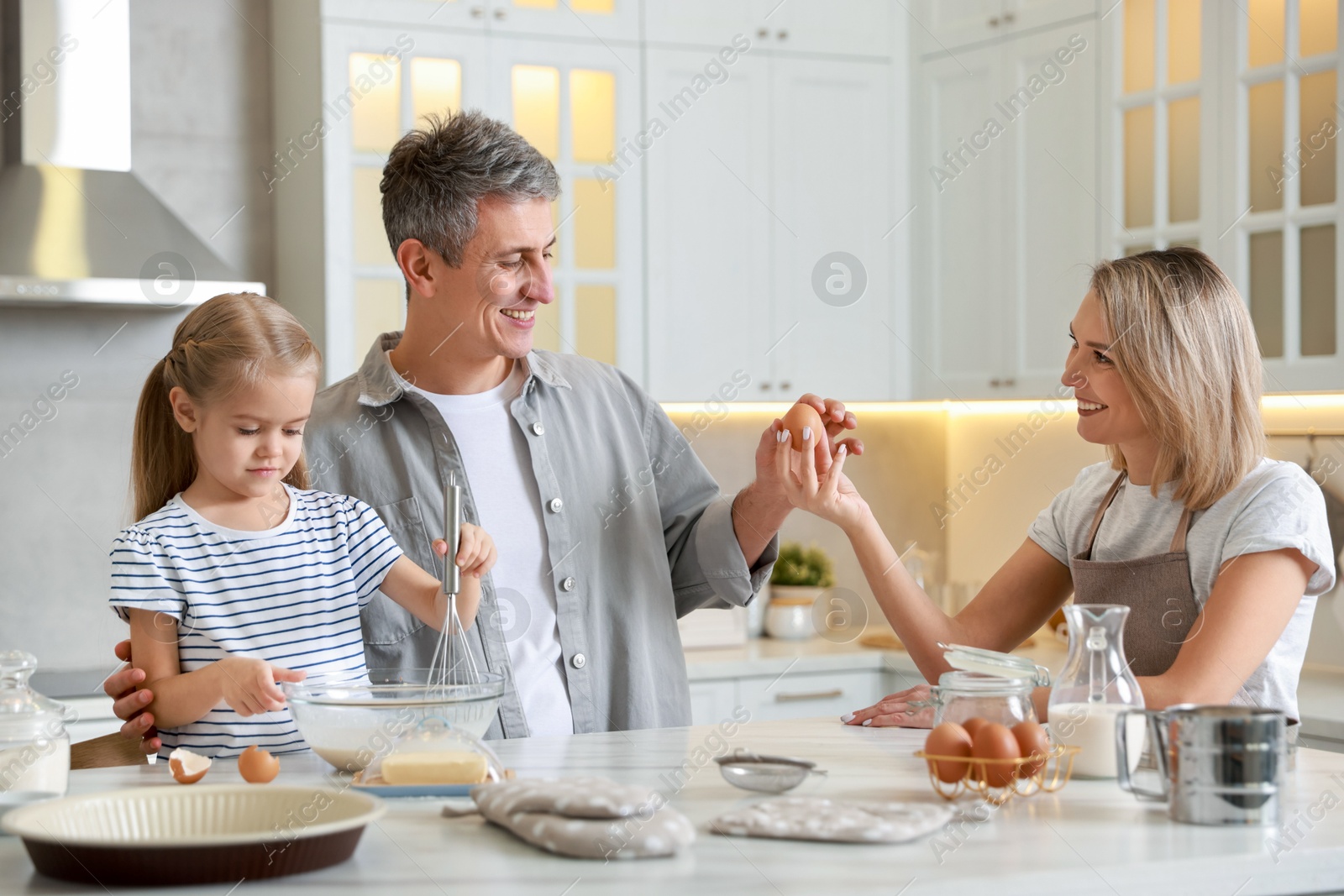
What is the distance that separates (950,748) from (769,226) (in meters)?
2.51

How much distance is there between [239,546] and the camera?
5.56 ft

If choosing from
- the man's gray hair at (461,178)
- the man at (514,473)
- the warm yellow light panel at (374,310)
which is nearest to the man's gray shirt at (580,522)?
the man at (514,473)

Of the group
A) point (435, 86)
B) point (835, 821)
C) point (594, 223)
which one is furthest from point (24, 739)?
point (594, 223)

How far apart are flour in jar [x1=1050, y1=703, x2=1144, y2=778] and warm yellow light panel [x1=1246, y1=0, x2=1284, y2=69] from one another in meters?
2.02

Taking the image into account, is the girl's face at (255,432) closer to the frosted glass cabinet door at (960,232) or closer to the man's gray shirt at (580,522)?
the man's gray shirt at (580,522)

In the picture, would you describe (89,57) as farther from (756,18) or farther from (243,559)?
(243,559)

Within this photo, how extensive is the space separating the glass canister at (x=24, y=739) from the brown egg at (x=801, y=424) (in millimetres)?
977

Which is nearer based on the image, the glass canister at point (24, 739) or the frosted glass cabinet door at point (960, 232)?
the glass canister at point (24, 739)

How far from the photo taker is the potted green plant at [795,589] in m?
3.81

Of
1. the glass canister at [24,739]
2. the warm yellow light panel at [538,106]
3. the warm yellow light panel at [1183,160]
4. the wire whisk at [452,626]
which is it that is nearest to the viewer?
the glass canister at [24,739]

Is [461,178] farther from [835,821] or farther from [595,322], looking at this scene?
[595,322]

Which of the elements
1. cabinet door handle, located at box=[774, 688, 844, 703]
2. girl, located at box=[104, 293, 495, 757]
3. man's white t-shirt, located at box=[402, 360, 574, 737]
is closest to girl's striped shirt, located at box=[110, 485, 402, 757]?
girl, located at box=[104, 293, 495, 757]

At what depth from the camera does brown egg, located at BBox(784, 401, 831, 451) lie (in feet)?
6.12

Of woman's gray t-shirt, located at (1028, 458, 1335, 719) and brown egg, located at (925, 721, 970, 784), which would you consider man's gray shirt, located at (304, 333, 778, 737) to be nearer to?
woman's gray t-shirt, located at (1028, 458, 1335, 719)
